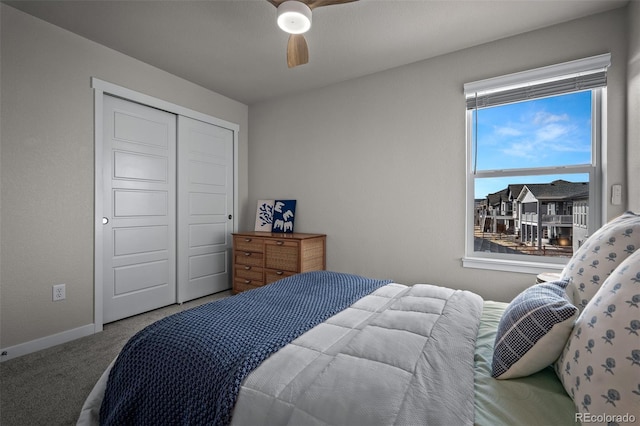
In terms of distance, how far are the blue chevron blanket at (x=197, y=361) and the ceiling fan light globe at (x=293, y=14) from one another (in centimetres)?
168

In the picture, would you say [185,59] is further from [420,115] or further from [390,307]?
[390,307]

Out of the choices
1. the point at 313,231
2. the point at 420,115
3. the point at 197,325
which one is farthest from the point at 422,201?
the point at 197,325

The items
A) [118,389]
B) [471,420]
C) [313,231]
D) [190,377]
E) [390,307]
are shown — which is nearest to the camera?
[471,420]

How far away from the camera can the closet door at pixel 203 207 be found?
3.49 m

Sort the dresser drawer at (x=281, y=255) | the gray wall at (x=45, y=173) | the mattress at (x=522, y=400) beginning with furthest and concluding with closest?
the dresser drawer at (x=281, y=255) < the gray wall at (x=45, y=173) < the mattress at (x=522, y=400)

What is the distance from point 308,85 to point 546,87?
2.30 meters

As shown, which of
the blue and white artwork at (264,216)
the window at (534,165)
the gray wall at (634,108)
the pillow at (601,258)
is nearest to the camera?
the pillow at (601,258)

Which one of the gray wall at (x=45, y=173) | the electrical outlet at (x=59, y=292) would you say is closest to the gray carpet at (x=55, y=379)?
the gray wall at (x=45, y=173)

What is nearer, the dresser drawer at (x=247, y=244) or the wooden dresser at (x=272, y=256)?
the wooden dresser at (x=272, y=256)

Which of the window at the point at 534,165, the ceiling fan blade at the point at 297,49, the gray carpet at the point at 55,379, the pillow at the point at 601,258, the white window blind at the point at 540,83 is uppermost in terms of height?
the ceiling fan blade at the point at 297,49

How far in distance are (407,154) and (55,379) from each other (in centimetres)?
325

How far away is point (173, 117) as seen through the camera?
339 cm

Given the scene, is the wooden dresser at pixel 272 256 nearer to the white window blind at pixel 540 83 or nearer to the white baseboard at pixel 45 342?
the white baseboard at pixel 45 342

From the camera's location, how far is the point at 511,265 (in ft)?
8.64
